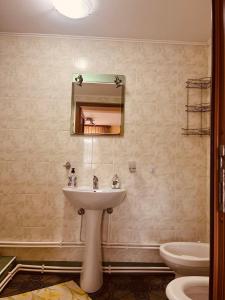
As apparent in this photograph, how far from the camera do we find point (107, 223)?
6.61 ft

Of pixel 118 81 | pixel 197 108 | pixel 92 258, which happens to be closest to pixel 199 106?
pixel 197 108

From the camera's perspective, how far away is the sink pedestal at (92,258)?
167 centimetres

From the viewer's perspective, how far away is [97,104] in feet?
6.82

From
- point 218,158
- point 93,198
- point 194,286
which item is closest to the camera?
point 218,158

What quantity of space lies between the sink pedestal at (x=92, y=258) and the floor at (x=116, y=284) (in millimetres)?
74

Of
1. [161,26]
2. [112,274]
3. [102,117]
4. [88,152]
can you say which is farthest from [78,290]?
[161,26]

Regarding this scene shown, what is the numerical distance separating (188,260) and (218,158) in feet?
4.19

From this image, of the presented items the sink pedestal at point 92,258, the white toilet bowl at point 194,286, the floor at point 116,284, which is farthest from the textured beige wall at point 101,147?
the white toilet bowl at point 194,286

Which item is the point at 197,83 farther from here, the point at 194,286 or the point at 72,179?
the point at 194,286

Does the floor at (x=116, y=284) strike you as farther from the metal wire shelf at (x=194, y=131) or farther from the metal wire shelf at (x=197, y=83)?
the metal wire shelf at (x=197, y=83)

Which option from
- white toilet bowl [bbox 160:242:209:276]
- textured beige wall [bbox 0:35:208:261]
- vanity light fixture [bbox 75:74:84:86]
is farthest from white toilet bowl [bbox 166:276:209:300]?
vanity light fixture [bbox 75:74:84:86]

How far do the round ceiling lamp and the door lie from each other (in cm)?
134

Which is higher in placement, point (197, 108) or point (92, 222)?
point (197, 108)

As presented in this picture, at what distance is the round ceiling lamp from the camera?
156cm
